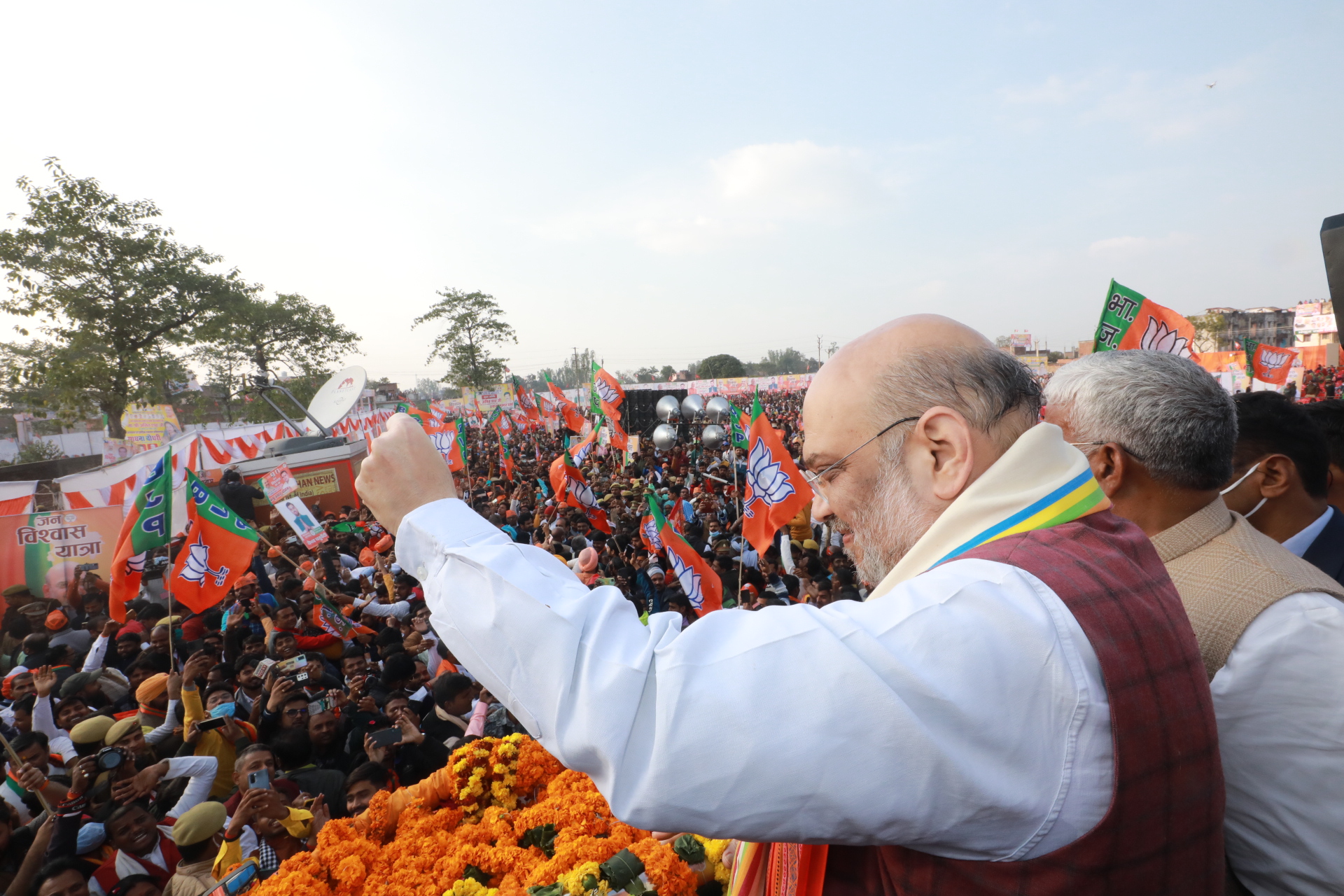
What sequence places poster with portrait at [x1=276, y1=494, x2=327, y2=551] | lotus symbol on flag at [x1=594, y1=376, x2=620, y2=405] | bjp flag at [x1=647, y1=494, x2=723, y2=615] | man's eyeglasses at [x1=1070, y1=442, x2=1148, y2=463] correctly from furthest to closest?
1. lotus symbol on flag at [x1=594, y1=376, x2=620, y2=405]
2. poster with portrait at [x1=276, y1=494, x2=327, y2=551]
3. bjp flag at [x1=647, y1=494, x2=723, y2=615]
4. man's eyeglasses at [x1=1070, y1=442, x2=1148, y2=463]

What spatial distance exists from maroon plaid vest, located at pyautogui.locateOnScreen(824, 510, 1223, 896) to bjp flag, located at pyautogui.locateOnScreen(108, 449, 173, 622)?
7220mm

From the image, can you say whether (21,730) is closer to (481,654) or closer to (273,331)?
(481,654)

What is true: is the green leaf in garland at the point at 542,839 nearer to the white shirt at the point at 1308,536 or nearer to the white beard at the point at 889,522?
the white beard at the point at 889,522

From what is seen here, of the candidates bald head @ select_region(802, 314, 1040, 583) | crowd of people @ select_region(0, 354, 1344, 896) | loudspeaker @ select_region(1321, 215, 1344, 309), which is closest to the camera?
bald head @ select_region(802, 314, 1040, 583)

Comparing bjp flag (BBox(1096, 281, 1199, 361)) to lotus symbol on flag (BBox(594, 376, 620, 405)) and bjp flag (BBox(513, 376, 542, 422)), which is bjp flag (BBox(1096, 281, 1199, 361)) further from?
bjp flag (BBox(513, 376, 542, 422))

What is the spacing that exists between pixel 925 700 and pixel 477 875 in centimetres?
215

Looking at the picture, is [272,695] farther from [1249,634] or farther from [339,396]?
[339,396]

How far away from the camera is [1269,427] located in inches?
95.0

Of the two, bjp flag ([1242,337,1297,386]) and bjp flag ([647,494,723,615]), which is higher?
bjp flag ([1242,337,1297,386])

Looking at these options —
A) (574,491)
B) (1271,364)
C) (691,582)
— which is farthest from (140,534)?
(1271,364)

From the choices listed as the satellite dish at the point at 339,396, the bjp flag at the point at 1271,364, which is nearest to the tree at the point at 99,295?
the satellite dish at the point at 339,396

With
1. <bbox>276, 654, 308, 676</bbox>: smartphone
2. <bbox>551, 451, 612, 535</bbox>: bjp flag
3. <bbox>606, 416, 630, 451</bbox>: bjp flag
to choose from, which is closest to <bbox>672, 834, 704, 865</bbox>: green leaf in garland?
<bbox>276, 654, 308, 676</bbox>: smartphone

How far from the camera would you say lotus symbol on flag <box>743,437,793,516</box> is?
626 centimetres

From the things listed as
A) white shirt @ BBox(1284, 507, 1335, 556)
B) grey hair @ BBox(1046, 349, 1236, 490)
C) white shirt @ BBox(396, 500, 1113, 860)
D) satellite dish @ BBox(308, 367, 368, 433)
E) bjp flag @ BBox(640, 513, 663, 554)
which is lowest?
bjp flag @ BBox(640, 513, 663, 554)
